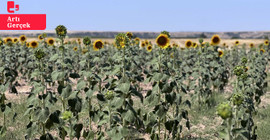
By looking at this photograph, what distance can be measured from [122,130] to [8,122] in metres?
4.55

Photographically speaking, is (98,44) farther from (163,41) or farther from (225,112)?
(225,112)

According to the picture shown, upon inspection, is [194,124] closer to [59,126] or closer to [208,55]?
[208,55]

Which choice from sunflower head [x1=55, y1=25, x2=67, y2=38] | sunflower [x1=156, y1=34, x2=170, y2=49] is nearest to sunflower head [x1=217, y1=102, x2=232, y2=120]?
sunflower [x1=156, y1=34, x2=170, y2=49]

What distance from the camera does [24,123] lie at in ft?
24.7

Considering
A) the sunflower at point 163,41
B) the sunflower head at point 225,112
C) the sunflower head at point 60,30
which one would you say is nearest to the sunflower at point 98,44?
the sunflower head at point 60,30

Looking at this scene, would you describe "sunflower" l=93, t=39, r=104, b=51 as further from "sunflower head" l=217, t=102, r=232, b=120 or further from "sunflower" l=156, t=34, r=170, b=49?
"sunflower head" l=217, t=102, r=232, b=120

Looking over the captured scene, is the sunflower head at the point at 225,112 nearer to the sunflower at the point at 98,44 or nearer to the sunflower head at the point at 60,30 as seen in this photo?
the sunflower head at the point at 60,30

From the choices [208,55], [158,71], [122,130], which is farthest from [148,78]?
[208,55]

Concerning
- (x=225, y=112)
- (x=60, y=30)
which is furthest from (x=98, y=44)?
(x=225, y=112)

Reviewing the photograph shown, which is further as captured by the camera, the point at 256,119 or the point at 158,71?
the point at 256,119

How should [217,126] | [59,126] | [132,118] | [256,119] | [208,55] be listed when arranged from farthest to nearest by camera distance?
[208,55] → [256,119] → [217,126] → [59,126] → [132,118]

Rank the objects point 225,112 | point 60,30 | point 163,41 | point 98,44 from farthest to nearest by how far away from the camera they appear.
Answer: point 98,44
point 163,41
point 60,30
point 225,112

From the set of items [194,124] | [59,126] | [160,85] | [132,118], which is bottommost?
[194,124]

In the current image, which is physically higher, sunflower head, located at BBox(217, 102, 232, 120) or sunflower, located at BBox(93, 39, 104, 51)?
sunflower, located at BBox(93, 39, 104, 51)
